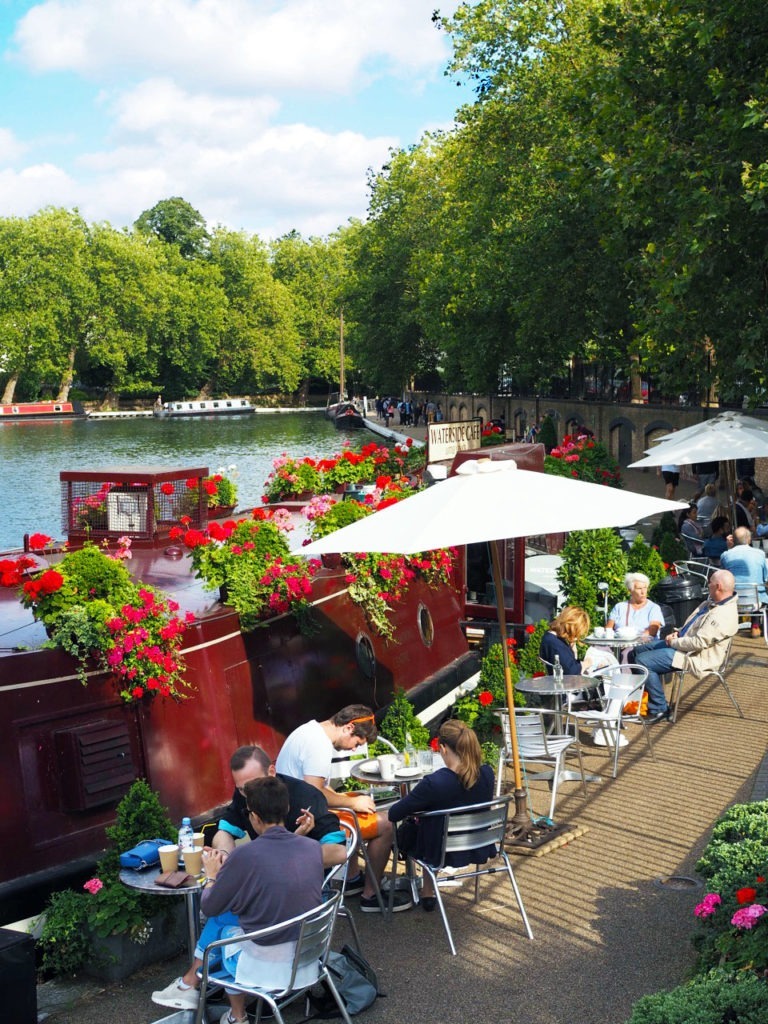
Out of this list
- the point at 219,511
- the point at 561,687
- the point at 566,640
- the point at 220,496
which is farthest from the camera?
the point at 220,496

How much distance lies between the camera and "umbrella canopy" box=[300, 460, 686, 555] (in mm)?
6836

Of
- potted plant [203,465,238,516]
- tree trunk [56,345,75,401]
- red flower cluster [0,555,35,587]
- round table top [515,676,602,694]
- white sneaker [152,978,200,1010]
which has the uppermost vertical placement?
tree trunk [56,345,75,401]

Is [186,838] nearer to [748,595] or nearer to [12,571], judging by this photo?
[12,571]

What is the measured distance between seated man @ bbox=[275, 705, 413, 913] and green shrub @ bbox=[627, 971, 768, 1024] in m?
2.37

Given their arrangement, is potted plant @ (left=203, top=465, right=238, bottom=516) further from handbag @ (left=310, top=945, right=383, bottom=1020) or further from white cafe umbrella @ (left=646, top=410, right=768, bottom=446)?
handbag @ (left=310, top=945, right=383, bottom=1020)

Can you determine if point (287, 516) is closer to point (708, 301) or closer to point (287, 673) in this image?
point (287, 673)

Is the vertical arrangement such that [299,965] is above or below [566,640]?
below

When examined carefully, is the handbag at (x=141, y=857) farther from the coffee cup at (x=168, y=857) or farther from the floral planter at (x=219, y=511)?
the floral planter at (x=219, y=511)

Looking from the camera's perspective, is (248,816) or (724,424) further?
(724,424)

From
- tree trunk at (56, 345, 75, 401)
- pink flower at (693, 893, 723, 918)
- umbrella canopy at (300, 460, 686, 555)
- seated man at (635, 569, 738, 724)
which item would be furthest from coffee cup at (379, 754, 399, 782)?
tree trunk at (56, 345, 75, 401)

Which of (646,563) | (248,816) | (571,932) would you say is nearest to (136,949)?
(248,816)

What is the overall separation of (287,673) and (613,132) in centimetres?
1372

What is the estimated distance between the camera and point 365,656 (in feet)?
31.8

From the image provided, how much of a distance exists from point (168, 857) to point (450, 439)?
765cm
